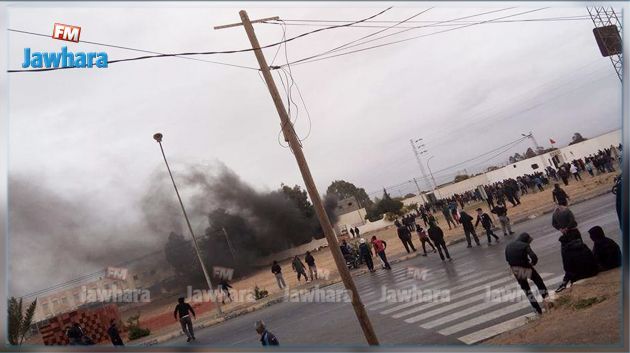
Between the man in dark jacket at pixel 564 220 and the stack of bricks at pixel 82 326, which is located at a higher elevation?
the stack of bricks at pixel 82 326

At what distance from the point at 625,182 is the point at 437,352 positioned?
3887 mm

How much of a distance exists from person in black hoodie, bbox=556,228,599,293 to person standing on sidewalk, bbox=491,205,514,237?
768 cm

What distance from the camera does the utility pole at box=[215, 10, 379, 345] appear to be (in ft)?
24.4

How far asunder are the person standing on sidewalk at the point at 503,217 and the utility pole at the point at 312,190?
9.17 meters

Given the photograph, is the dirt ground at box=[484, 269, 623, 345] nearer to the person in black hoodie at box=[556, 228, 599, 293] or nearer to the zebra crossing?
the person in black hoodie at box=[556, 228, 599, 293]

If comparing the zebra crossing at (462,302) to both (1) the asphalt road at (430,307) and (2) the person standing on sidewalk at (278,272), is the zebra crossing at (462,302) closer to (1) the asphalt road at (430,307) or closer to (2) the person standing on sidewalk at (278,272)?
(1) the asphalt road at (430,307)

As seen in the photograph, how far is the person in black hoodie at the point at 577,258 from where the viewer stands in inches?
294

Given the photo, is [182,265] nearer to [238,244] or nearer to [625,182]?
[238,244]

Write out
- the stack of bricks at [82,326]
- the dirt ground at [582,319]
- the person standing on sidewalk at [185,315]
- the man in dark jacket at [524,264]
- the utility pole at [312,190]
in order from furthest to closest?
1. the stack of bricks at [82,326]
2. the person standing on sidewalk at [185,315]
3. the utility pole at [312,190]
4. the man in dark jacket at [524,264]
5. the dirt ground at [582,319]

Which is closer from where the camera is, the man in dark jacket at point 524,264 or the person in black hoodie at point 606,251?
the man in dark jacket at point 524,264

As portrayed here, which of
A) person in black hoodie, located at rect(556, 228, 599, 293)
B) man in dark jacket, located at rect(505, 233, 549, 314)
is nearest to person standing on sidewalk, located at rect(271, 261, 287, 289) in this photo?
man in dark jacket, located at rect(505, 233, 549, 314)

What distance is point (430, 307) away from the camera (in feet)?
32.1

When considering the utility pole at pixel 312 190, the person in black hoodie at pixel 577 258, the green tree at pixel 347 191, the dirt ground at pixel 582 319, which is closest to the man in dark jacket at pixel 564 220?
the person in black hoodie at pixel 577 258

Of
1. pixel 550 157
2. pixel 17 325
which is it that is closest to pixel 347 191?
pixel 550 157
